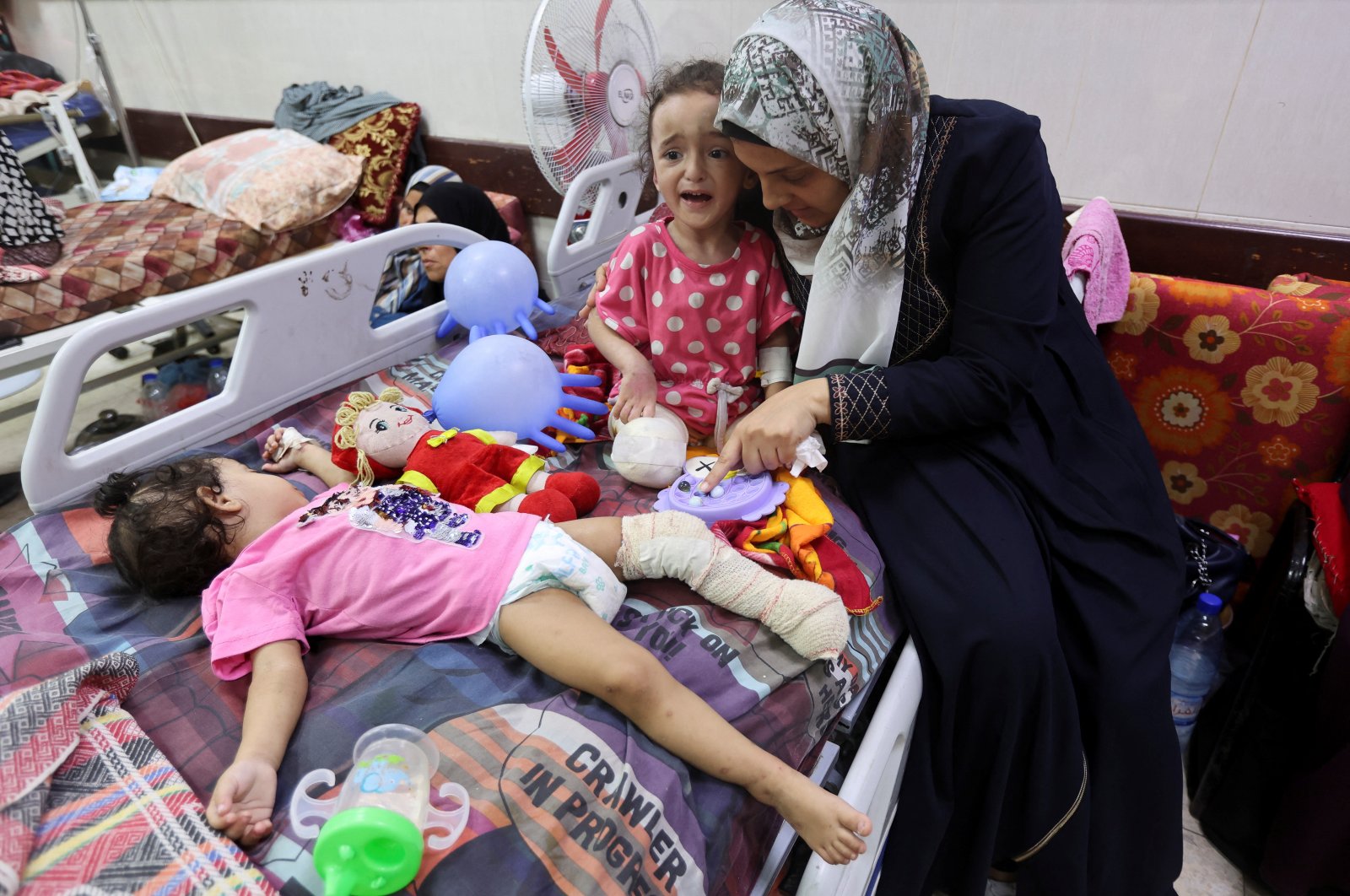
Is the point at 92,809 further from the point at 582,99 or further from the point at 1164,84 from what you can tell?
the point at 1164,84

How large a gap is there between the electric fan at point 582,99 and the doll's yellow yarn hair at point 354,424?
2.40 feet

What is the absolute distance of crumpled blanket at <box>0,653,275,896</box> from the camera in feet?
2.61

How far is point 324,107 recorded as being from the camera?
360 centimetres

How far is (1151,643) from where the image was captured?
1.25 meters

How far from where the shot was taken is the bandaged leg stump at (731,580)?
115 cm

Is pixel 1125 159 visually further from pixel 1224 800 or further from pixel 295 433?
pixel 295 433

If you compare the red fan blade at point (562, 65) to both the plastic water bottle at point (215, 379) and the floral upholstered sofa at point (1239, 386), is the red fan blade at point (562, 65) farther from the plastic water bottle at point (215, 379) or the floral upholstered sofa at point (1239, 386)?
the plastic water bottle at point (215, 379)

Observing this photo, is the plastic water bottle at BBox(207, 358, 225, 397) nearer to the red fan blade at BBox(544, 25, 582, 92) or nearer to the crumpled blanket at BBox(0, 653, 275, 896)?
the red fan blade at BBox(544, 25, 582, 92)

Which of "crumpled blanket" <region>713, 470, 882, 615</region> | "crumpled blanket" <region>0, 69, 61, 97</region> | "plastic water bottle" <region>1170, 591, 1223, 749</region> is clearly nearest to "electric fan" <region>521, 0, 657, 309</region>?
"crumpled blanket" <region>713, 470, 882, 615</region>

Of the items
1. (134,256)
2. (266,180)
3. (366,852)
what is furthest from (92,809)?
(266,180)

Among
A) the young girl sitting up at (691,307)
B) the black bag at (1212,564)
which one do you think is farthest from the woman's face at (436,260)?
the black bag at (1212,564)

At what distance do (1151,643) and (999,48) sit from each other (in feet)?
5.61

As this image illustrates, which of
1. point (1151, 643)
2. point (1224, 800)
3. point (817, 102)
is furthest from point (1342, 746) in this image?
point (817, 102)

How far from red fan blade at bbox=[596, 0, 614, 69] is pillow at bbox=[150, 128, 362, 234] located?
1975mm
